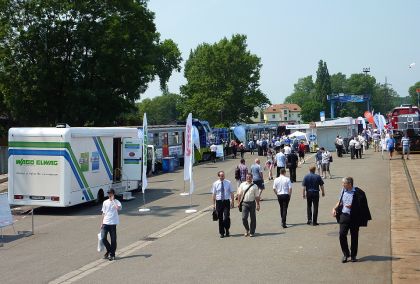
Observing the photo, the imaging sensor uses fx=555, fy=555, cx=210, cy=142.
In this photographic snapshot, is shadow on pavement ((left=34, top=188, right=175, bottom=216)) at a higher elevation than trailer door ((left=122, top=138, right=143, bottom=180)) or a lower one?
lower

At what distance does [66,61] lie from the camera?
128 feet

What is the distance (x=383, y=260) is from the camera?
1106cm

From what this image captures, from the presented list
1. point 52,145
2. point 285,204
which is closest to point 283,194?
point 285,204

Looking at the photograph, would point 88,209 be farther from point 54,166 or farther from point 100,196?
point 54,166

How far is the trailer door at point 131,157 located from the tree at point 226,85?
5469 cm

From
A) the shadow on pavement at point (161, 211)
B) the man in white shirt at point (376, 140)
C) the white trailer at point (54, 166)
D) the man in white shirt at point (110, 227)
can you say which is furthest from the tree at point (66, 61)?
the man in white shirt at point (110, 227)

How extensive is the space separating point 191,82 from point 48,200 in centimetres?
6746

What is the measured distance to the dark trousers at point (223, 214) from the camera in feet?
46.8

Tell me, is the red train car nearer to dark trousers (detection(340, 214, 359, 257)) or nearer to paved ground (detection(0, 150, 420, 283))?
paved ground (detection(0, 150, 420, 283))

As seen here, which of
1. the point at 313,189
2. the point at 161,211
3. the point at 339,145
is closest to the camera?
the point at 313,189

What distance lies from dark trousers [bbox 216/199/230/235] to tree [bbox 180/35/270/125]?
65413 mm

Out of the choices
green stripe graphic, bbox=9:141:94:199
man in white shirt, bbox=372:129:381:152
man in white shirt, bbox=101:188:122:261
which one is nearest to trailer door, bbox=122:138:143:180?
green stripe graphic, bbox=9:141:94:199

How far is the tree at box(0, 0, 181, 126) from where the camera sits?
3738cm

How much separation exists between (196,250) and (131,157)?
41.8ft
